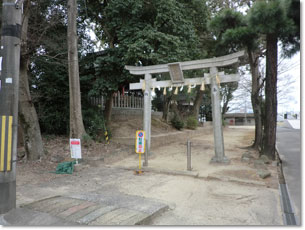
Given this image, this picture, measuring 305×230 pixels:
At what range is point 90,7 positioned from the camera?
11891 mm

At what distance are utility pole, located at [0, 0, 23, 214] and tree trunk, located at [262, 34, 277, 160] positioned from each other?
7.82m

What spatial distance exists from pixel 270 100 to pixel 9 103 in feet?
27.0

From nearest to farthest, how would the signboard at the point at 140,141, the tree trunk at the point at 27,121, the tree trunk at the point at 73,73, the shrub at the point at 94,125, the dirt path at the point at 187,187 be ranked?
the dirt path at the point at 187,187
the signboard at the point at 140,141
the tree trunk at the point at 27,121
the tree trunk at the point at 73,73
the shrub at the point at 94,125

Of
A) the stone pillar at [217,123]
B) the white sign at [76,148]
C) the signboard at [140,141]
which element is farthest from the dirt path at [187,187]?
the signboard at [140,141]

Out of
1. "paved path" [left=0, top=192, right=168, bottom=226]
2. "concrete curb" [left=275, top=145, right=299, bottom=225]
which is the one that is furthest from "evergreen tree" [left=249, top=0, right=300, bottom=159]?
"paved path" [left=0, top=192, right=168, bottom=226]

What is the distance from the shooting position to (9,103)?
4207 mm

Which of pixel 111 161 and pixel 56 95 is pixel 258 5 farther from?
pixel 56 95

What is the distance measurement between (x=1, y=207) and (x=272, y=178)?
253 inches

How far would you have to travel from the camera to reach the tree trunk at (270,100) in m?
8.30

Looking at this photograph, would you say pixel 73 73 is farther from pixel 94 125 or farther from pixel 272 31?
pixel 272 31

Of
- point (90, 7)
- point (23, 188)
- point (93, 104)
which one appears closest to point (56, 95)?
point (93, 104)

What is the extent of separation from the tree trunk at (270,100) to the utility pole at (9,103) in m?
7.82

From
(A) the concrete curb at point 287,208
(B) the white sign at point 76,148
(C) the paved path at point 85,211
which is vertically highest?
(B) the white sign at point 76,148

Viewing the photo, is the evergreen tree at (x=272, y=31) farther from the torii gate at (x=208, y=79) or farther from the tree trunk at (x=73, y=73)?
the tree trunk at (x=73, y=73)
